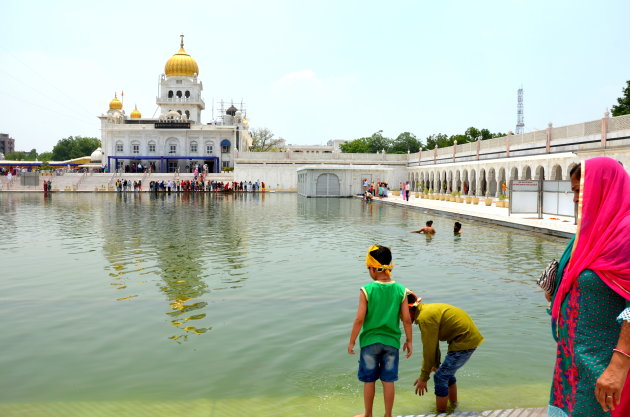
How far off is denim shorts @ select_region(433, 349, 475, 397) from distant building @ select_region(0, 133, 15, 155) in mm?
179447

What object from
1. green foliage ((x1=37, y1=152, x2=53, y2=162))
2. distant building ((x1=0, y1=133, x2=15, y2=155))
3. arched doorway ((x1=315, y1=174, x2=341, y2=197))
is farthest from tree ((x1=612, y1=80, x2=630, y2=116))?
distant building ((x1=0, y1=133, x2=15, y2=155))

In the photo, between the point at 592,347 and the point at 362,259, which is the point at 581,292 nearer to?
the point at 592,347

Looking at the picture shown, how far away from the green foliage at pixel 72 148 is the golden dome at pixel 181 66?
4992 centimetres

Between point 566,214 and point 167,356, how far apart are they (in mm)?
17171

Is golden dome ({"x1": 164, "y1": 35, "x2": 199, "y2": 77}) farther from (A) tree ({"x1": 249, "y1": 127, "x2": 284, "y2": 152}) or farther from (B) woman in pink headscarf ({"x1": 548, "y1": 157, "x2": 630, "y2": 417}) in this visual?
(B) woman in pink headscarf ({"x1": 548, "y1": 157, "x2": 630, "y2": 417})

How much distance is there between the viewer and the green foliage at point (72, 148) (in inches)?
4633

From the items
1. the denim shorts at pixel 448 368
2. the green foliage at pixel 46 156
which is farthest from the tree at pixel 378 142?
the denim shorts at pixel 448 368

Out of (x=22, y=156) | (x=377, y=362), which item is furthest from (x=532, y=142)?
(x=22, y=156)

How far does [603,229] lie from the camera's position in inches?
96.0

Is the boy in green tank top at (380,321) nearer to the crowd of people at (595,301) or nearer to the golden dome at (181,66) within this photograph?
the crowd of people at (595,301)

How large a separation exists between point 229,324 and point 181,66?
251 ft

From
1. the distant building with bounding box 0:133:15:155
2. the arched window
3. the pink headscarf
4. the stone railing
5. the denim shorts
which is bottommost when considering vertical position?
the denim shorts

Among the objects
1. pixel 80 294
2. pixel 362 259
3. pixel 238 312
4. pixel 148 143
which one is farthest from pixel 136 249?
pixel 148 143

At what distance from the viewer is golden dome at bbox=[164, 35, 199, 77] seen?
77562 millimetres
